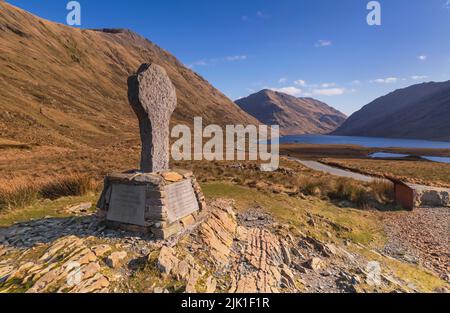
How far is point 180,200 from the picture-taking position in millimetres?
8422

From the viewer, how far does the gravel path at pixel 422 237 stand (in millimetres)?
9324

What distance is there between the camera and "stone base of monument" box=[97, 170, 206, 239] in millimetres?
7516

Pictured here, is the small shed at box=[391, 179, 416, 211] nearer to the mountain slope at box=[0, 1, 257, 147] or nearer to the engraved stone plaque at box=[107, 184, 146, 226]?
the engraved stone plaque at box=[107, 184, 146, 226]

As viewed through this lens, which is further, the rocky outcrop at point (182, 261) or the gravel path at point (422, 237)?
the gravel path at point (422, 237)

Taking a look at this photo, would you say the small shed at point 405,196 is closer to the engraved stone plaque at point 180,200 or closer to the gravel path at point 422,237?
the gravel path at point 422,237

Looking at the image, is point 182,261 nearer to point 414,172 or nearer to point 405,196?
point 405,196

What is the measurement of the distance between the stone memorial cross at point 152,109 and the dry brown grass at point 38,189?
5949 mm

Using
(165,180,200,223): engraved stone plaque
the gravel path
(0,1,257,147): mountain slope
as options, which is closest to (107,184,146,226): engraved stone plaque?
(165,180,200,223): engraved stone plaque

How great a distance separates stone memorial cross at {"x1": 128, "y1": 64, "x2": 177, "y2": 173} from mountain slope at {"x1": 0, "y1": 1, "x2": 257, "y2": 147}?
142 ft

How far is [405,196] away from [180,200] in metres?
15.0

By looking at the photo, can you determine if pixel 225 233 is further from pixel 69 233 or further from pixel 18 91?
pixel 18 91

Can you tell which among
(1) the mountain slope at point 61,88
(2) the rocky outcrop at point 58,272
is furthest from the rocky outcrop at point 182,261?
(1) the mountain slope at point 61,88

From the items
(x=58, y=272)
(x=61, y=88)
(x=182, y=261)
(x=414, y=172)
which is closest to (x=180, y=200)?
(x=182, y=261)
